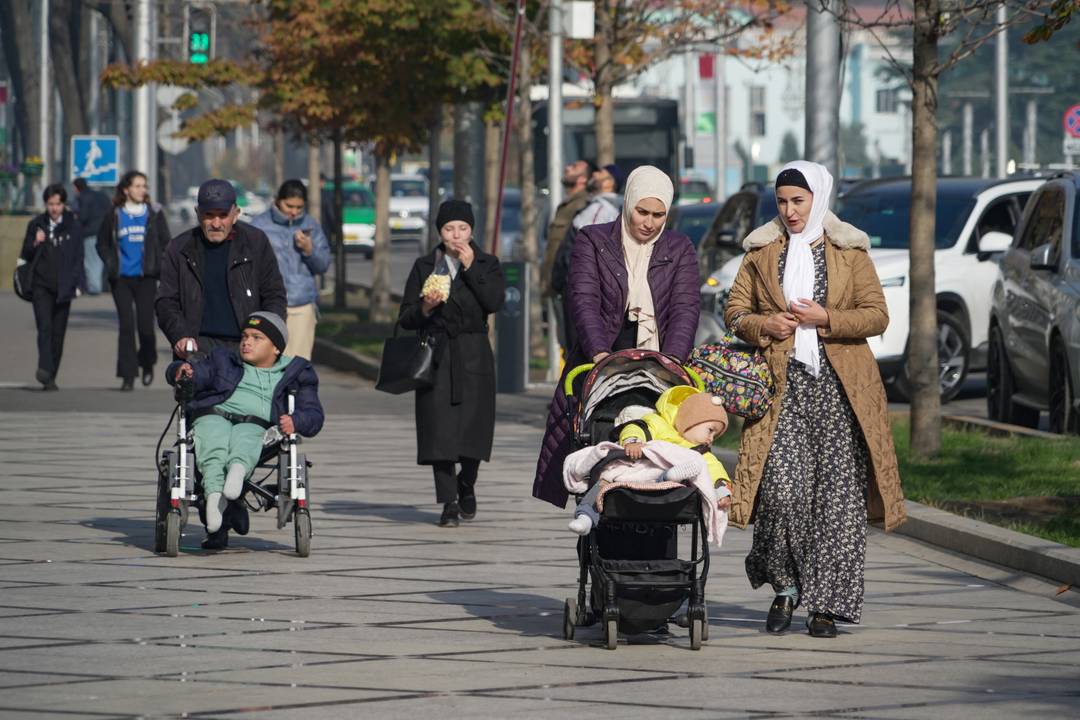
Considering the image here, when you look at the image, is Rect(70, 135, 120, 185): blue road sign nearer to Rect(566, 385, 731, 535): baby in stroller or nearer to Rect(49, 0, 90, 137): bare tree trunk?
Rect(49, 0, 90, 137): bare tree trunk

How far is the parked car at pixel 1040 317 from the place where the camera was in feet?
49.7

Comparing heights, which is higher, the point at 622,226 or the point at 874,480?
the point at 622,226

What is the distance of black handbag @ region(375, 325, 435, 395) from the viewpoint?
1209 centimetres

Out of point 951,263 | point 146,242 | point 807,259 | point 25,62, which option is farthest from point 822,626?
point 25,62

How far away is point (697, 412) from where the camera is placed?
816 cm

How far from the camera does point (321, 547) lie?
11.2m

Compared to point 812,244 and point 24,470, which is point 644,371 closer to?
point 812,244

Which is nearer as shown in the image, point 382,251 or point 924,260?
point 924,260

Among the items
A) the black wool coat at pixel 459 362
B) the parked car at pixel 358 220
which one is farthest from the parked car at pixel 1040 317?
the parked car at pixel 358 220

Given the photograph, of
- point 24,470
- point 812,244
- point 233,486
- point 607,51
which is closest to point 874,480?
point 812,244

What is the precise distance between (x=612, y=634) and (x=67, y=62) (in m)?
45.2

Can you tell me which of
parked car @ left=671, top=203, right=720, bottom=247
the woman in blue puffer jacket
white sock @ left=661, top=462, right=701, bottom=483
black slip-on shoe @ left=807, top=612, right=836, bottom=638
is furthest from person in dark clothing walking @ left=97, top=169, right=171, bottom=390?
white sock @ left=661, top=462, right=701, bottom=483

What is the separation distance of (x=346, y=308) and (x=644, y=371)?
25.3 m

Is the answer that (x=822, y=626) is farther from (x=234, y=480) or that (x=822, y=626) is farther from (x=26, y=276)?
(x=26, y=276)
